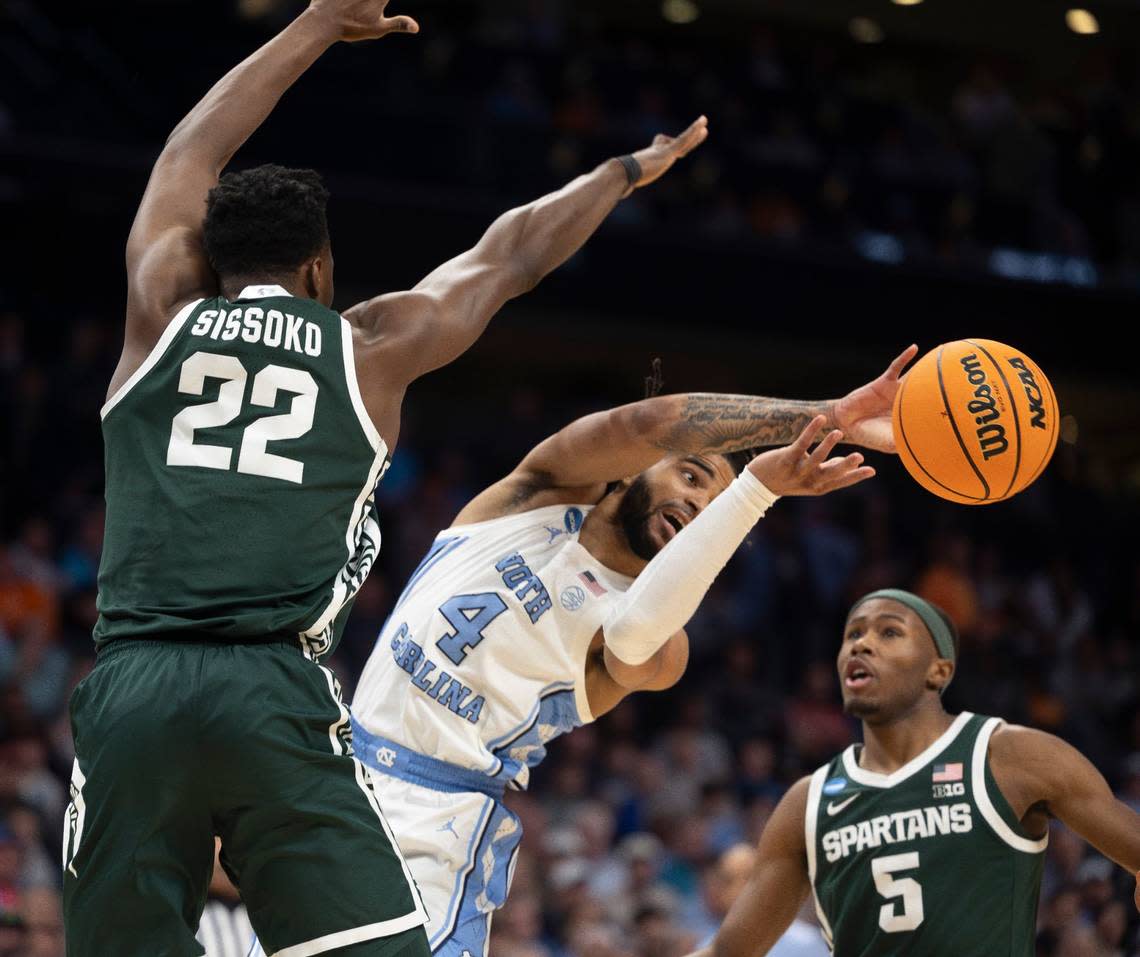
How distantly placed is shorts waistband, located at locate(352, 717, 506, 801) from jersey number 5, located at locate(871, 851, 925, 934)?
1193mm

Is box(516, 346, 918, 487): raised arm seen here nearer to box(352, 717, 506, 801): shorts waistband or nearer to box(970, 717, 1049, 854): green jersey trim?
box(352, 717, 506, 801): shorts waistband

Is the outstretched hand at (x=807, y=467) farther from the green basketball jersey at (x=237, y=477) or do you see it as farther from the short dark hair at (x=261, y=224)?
the short dark hair at (x=261, y=224)

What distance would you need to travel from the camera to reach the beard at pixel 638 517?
4.80 metres

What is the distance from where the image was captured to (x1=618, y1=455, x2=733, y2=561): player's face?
478 centimetres

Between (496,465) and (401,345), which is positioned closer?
(401,345)

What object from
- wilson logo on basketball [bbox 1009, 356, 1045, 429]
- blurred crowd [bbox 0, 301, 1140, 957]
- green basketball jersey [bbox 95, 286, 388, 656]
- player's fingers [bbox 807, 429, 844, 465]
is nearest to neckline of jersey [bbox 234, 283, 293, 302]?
green basketball jersey [bbox 95, 286, 388, 656]

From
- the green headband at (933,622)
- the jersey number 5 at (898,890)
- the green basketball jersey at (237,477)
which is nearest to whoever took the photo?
the green basketball jersey at (237,477)

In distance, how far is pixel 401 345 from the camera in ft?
11.6

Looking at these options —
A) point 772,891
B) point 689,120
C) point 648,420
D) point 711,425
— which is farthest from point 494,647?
point 689,120

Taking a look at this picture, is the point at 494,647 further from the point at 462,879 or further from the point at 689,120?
the point at 689,120

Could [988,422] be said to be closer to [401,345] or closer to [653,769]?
[401,345]

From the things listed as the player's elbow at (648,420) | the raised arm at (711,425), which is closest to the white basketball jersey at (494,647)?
the raised arm at (711,425)

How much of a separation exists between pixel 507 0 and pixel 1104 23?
244 inches

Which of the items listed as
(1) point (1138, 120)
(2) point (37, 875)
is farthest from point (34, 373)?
(1) point (1138, 120)
